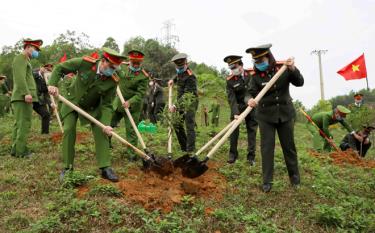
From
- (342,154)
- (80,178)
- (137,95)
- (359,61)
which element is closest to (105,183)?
(80,178)

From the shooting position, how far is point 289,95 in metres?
5.62

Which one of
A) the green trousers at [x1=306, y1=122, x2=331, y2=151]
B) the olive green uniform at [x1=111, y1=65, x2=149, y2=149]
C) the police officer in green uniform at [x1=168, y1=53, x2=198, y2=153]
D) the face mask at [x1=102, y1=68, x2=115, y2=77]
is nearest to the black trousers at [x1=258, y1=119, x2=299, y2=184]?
the police officer in green uniform at [x1=168, y1=53, x2=198, y2=153]

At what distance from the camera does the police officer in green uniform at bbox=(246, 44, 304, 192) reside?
5.37 meters

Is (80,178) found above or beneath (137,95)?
beneath

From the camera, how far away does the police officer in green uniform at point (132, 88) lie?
682 centimetres

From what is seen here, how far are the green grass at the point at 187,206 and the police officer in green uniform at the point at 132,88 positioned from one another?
69 cm

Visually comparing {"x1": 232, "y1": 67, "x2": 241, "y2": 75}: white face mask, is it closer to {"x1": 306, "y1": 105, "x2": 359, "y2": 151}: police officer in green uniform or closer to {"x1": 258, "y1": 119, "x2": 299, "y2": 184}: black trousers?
{"x1": 258, "y1": 119, "x2": 299, "y2": 184}: black trousers

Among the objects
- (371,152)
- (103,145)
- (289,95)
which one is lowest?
(371,152)

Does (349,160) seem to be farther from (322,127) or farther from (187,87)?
(187,87)

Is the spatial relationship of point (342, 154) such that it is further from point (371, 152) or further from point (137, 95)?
point (137, 95)

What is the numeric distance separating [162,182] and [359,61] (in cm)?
896

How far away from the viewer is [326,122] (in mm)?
10320

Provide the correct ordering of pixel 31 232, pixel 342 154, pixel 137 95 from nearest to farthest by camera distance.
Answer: pixel 31 232 < pixel 137 95 < pixel 342 154

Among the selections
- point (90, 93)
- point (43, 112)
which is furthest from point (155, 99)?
point (90, 93)
